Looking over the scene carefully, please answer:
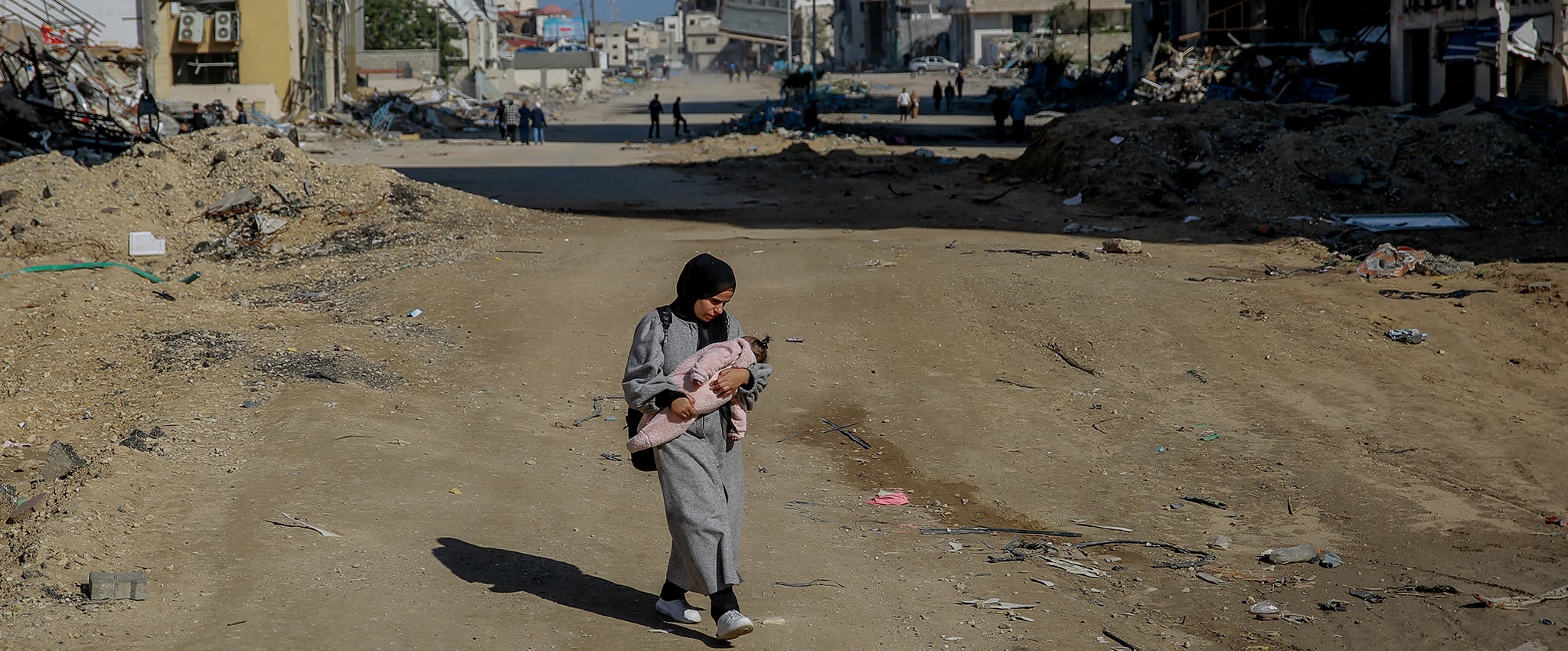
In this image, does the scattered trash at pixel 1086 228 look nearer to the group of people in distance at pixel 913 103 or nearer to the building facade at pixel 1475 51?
the building facade at pixel 1475 51

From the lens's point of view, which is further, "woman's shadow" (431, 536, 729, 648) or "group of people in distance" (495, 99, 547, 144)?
"group of people in distance" (495, 99, 547, 144)

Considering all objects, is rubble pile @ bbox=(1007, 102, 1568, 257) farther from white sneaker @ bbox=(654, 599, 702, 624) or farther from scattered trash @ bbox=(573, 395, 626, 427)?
white sneaker @ bbox=(654, 599, 702, 624)

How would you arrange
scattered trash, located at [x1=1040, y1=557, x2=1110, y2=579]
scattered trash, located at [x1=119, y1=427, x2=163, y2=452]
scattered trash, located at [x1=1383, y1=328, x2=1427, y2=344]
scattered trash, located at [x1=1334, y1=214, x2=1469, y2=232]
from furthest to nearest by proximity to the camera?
scattered trash, located at [x1=1334, y1=214, x2=1469, y2=232] → scattered trash, located at [x1=1383, y1=328, x2=1427, y2=344] → scattered trash, located at [x1=119, y1=427, x2=163, y2=452] → scattered trash, located at [x1=1040, y1=557, x2=1110, y2=579]

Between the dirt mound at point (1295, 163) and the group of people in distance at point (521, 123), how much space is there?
52.9 ft

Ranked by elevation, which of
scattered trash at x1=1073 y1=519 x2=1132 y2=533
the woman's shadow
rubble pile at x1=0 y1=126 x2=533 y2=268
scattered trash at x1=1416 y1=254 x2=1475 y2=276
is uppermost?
rubble pile at x1=0 y1=126 x2=533 y2=268

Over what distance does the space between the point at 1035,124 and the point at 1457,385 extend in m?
27.4

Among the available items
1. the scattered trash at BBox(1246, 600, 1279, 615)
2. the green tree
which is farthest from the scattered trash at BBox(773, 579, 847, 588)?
the green tree

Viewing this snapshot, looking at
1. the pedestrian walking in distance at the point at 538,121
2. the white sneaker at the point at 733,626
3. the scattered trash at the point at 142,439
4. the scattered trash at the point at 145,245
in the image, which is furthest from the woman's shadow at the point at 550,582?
the pedestrian walking in distance at the point at 538,121

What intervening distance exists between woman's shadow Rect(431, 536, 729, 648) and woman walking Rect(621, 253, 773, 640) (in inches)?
13.2

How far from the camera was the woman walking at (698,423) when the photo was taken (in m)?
4.43

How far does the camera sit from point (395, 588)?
16.4 feet

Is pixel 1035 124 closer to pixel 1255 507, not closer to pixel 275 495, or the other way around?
Answer: pixel 1255 507

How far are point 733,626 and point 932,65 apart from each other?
234 feet

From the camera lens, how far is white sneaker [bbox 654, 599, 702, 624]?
477cm
